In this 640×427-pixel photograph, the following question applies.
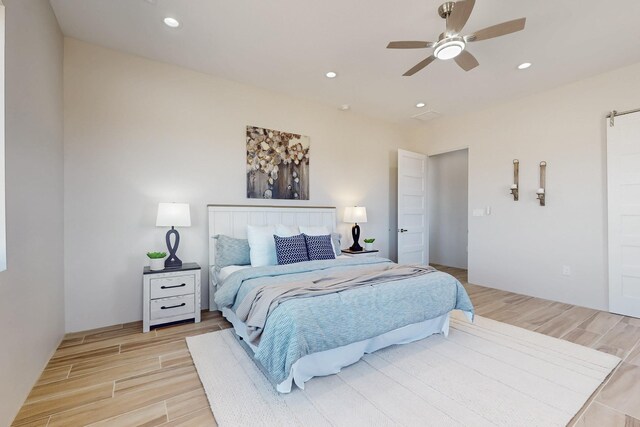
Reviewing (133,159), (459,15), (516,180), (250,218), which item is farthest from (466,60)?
(133,159)

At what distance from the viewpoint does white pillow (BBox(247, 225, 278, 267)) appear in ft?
10.7

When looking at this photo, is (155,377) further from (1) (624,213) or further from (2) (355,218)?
(1) (624,213)

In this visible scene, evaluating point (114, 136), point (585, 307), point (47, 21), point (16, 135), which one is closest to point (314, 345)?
point (16, 135)

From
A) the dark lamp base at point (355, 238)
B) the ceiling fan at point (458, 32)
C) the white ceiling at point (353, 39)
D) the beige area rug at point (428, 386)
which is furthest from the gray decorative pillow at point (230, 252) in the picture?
the ceiling fan at point (458, 32)

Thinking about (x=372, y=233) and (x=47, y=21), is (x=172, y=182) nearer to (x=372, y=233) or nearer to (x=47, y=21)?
(x=47, y=21)

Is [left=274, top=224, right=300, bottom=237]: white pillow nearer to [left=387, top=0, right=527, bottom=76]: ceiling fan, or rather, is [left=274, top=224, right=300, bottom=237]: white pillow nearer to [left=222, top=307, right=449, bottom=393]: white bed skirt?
[left=222, top=307, right=449, bottom=393]: white bed skirt

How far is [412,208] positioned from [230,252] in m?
3.45

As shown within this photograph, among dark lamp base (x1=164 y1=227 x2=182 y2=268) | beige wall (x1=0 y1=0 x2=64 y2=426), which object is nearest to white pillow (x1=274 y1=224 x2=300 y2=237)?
dark lamp base (x1=164 y1=227 x2=182 y2=268)

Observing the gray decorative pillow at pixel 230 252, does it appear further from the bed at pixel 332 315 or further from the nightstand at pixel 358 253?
the nightstand at pixel 358 253

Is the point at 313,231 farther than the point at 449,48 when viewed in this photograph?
Yes

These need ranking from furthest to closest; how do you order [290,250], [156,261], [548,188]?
[548,188]
[290,250]
[156,261]

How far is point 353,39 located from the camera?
111 inches

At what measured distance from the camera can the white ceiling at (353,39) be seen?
239 centimetres

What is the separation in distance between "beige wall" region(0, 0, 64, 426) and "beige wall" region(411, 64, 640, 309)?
4984 mm
